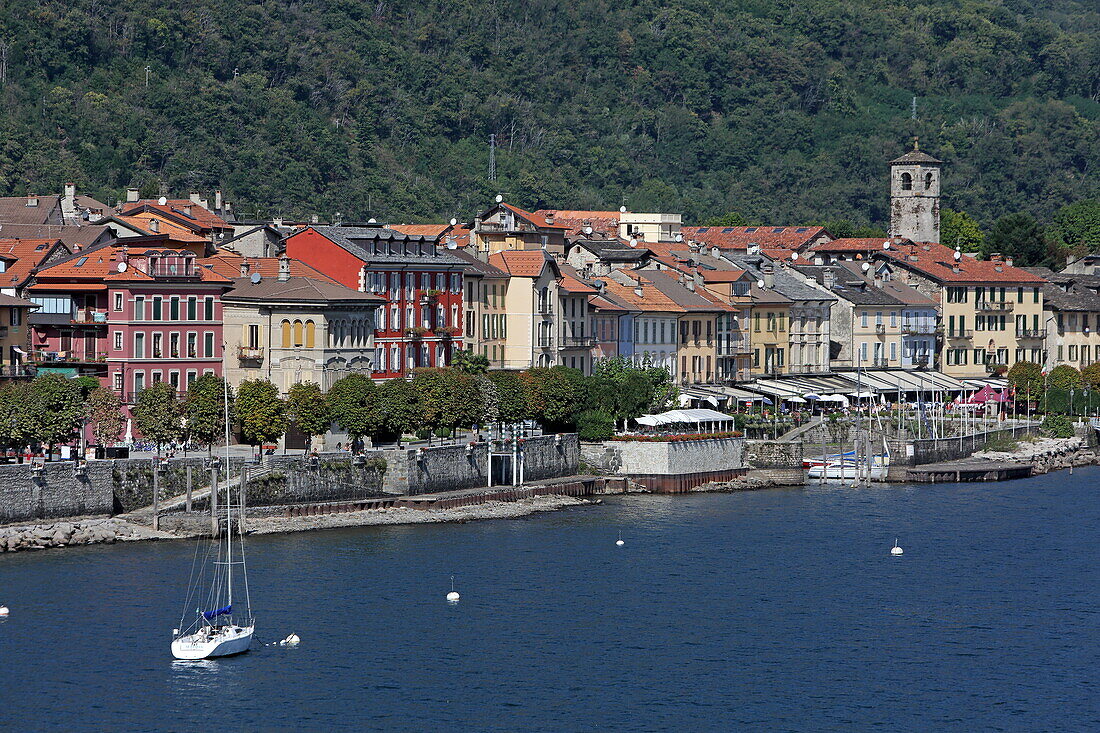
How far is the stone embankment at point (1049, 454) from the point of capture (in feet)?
384

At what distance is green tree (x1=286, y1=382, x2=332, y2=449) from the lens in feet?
297

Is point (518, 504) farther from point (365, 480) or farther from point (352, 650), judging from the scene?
point (352, 650)

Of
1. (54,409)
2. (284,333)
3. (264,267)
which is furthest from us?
(264,267)

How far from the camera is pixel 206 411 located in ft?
286

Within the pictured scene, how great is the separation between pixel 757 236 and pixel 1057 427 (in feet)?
124

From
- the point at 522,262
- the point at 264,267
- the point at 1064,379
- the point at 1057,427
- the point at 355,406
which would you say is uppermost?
the point at 522,262

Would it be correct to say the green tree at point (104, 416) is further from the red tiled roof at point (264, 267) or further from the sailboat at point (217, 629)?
the sailboat at point (217, 629)

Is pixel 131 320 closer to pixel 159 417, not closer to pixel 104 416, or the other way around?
pixel 104 416

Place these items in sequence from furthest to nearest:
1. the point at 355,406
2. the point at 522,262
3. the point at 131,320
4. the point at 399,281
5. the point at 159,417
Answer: the point at 522,262
the point at 399,281
the point at 131,320
the point at 355,406
the point at 159,417

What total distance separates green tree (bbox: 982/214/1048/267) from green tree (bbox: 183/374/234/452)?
96.7 metres

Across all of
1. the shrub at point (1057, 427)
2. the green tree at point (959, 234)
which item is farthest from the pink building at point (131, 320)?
the green tree at point (959, 234)

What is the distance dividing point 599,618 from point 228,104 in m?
119

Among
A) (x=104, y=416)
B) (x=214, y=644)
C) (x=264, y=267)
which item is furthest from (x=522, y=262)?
(x=214, y=644)

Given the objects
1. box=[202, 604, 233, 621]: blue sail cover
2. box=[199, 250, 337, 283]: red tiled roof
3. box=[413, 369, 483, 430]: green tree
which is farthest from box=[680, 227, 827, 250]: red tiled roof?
box=[202, 604, 233, 621]: blue sail cover
